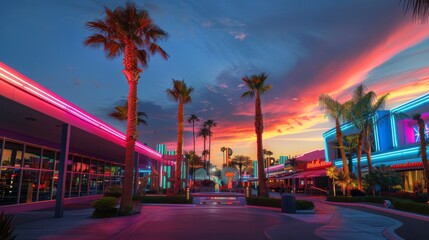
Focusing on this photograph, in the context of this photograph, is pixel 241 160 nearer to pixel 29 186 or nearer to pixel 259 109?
pixel 259 109

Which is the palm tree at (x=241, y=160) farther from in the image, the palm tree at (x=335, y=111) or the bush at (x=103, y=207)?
the bush at (x=103, y=207)

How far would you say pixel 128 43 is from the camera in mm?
18422

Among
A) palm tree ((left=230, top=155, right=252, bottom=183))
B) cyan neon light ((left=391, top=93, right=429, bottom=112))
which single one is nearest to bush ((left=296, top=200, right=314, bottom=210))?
cyan neon light ((left=391, top=93, right=429, bottom=112))

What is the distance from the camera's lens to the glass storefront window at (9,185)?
19402 millimetres

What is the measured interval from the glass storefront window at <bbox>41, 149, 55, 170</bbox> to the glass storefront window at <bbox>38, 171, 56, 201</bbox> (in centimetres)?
44

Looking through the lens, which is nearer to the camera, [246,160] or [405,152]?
[405,152]

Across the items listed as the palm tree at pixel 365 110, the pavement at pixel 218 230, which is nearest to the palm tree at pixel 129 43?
the pavement at pixel 218 230

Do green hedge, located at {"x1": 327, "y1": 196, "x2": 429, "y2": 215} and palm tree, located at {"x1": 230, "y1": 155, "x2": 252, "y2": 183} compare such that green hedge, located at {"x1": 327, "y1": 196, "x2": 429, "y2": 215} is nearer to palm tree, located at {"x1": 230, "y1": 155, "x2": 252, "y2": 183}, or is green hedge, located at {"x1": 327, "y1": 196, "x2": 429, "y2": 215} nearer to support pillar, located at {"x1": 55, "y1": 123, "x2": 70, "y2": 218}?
support pillar, located at {"x1": 55, "y1": 123, "x2": 70, "y2": 218}

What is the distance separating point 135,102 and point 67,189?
578 inches

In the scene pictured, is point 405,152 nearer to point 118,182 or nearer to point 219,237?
point 219,237

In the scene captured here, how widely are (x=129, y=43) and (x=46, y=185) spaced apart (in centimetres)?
1332

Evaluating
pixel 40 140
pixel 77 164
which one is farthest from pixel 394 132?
pixel 40 140

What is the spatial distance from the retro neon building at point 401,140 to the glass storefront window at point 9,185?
2917 cm

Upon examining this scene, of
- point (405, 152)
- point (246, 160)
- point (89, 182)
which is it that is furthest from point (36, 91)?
point (246, 160)
